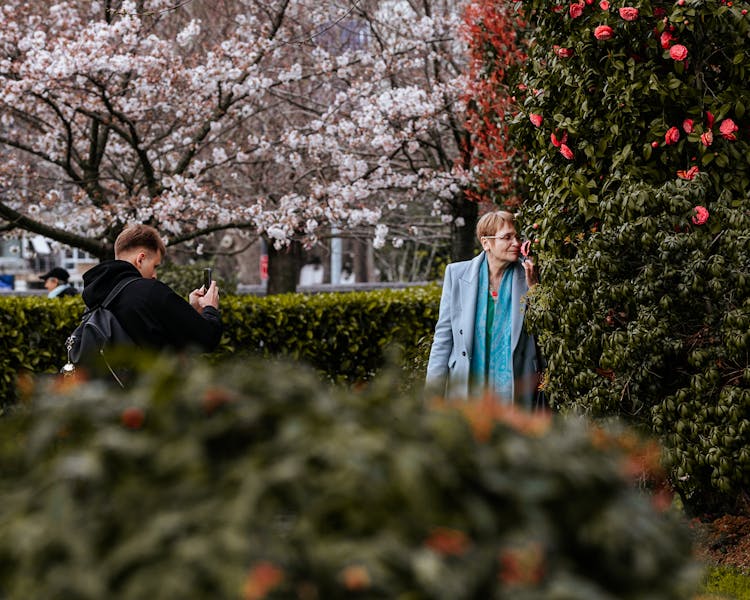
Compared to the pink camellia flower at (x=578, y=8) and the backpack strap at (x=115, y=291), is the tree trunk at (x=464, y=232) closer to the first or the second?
the pink camellia flower at (x=578, y=8)

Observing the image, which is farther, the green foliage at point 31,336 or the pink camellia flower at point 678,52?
the green foliage at point 31,336

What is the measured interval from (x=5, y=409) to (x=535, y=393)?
4939 millimetres

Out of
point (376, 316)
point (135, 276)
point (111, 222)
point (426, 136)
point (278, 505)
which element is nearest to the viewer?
point (278, 505)

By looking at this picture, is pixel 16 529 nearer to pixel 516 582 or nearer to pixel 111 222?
pixel 516 582

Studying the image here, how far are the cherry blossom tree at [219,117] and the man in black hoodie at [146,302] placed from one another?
194 inches

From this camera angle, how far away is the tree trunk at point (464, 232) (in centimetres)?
1105

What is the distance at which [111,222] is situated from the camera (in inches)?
385

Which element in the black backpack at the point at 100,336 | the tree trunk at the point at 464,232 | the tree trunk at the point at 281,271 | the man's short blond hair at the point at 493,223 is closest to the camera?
the black backpack at the point at 100,336

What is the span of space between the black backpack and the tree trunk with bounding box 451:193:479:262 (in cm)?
726

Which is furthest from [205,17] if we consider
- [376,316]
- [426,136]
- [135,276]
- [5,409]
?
[135,276]

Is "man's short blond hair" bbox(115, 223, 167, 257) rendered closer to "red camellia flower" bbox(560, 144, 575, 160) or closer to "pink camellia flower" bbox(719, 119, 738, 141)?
"red camellia flower" bbox(560, 144, 575, 160)

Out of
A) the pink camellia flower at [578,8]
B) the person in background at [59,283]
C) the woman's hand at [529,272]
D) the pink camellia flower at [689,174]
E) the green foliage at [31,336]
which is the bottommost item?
the green foliage at [31,336]

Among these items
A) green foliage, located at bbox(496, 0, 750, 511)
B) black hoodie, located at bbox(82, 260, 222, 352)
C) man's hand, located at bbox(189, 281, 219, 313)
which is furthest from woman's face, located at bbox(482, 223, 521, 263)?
black hoodie, located at bbox(82, 260, 222, 352)

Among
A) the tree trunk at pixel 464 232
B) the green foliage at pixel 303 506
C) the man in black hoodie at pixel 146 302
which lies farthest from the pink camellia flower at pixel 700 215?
the tree trunk at pixel 464 232
